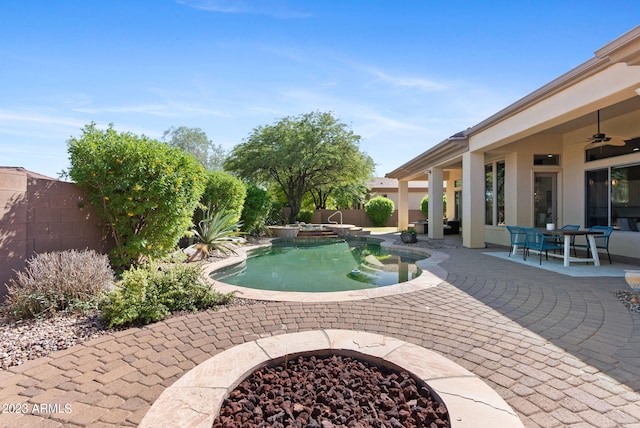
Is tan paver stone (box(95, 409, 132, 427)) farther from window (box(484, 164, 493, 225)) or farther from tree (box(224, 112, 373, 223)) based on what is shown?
tree (box(224, 112, 373, 223))

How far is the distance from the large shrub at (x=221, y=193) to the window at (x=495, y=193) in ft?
31.3

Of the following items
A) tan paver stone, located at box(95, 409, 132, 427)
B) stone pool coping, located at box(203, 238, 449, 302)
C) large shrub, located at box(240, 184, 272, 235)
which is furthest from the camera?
large shrub, located at box(240, 184, 272, 235)

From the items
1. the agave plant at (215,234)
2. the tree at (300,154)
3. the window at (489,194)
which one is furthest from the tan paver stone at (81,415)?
the tree at (300,154)

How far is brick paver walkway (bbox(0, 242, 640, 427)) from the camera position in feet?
6.68

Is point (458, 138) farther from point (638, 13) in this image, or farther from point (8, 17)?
point (8, 17)

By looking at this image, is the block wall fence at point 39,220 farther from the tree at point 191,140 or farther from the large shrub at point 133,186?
the tree at point 191,140

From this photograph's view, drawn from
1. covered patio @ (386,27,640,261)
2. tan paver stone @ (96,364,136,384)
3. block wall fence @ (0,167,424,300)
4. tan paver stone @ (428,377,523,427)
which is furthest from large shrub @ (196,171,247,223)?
tan paver stone @ (428,377,523,427)

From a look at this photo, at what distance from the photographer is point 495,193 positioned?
1123 centimetres

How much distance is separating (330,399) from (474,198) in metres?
9.67

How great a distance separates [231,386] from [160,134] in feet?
171

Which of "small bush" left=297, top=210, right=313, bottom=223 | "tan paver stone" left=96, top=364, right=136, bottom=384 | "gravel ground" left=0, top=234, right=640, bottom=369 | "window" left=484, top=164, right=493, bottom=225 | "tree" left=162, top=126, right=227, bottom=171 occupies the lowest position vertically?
"tan paver stone" left=96, top=364, right=136, bottom=384

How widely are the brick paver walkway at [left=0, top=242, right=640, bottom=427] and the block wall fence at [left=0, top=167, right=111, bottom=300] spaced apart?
8.49 feet

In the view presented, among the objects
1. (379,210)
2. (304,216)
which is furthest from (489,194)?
(304,216)

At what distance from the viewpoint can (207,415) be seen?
5.99 feet
